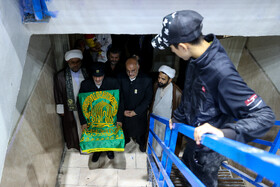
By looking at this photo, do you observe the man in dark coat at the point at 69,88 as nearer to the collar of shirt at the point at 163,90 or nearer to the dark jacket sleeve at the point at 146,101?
the dark jacket sleeve at the point at 146,101

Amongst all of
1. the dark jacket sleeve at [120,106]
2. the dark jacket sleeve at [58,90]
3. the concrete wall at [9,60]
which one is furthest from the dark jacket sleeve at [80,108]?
the concrete wall at [9,60]

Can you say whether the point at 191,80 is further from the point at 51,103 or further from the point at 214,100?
the point at 51,103

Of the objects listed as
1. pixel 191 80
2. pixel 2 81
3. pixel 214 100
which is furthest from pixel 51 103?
pixel 214 100

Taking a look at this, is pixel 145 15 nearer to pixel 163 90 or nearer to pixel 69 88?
pixel 163 90

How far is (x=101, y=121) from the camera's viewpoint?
128 inches

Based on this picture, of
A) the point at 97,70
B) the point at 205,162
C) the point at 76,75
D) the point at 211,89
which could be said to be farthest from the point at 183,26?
the point at 76,75

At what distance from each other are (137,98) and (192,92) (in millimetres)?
1824

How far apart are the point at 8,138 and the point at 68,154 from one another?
7.70 ft

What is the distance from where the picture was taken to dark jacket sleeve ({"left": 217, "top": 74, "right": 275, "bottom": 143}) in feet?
3.57

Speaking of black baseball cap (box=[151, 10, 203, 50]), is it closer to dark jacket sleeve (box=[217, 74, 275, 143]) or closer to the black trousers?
dark jacket sleeve (box=[217, 74, 275, 143])

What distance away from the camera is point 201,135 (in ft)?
3.68

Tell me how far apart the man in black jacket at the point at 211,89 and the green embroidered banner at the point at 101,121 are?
169 cm

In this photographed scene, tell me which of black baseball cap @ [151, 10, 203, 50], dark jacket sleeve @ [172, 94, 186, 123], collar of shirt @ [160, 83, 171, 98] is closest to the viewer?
black baseball cap @ [151, 10, 203, 50]

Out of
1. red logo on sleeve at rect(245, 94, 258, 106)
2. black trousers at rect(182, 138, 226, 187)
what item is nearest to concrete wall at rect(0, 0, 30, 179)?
black trousers at rect(182, 138, 226, 187)
